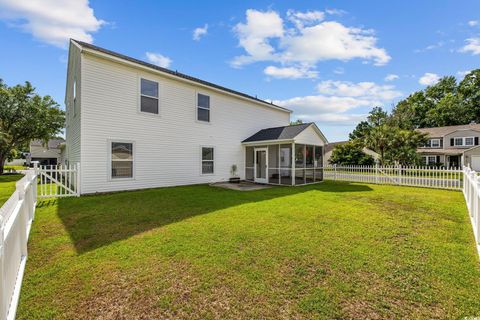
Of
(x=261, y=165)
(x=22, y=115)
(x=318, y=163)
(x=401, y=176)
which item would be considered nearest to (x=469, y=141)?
(x=401, y=176)

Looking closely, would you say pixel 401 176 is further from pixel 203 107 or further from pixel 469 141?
pixel 469 141

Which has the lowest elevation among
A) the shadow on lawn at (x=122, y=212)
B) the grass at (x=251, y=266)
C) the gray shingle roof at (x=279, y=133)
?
the grass at (x=251, y=266)

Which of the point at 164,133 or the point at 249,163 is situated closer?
the point at 164,133

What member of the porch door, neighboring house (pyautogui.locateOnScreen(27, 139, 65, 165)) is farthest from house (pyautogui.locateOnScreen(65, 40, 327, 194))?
neighboring house (pyautogui.locateOnScreen(27, 139, 65, 165))

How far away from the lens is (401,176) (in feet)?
40.9

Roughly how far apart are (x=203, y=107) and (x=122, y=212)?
810 cm

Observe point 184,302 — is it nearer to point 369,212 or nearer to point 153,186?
point 369,212

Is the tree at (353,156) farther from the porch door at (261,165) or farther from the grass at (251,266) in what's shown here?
the grass at (251,266)

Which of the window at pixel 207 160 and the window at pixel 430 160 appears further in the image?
the window at pixel 430 160

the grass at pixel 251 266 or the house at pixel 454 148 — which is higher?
the house at pixel 454 148

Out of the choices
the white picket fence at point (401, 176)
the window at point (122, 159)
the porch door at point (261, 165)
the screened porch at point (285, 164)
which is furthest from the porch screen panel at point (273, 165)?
the window at point (122, 159)

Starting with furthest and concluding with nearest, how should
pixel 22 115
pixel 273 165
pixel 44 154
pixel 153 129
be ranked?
pixel 44 154, pixel 22 115, pixel 273 165, pixel 153 129

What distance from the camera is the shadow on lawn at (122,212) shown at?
4738 mm

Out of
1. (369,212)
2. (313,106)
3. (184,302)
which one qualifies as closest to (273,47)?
(369,212)
